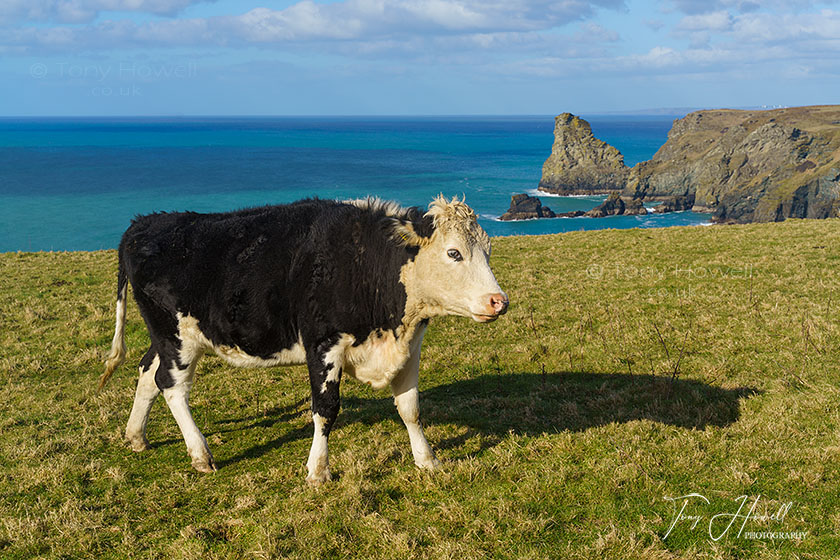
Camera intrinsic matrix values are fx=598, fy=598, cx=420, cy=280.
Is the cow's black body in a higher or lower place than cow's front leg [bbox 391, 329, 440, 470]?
higher

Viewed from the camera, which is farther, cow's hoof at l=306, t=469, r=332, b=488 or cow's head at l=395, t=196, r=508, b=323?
cow's hoof at l=306, t=469, r=332, b=488

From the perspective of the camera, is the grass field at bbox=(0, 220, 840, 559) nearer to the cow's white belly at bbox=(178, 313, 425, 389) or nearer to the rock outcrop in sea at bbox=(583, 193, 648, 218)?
the cow's white belly at bbox=(178, 313, 425, 389)

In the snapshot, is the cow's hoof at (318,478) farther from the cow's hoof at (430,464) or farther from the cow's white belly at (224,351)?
the cow's white belly at (224,351)

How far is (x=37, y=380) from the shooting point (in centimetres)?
1055

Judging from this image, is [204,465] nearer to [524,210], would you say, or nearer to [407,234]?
[407,234]

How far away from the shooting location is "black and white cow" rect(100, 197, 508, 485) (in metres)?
5.97

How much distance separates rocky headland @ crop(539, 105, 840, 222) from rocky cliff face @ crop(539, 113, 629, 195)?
0.86 feet

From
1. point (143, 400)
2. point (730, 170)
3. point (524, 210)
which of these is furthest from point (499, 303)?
point (730, 170)

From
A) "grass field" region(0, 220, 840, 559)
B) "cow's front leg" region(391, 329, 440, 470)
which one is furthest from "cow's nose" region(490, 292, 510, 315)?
"grass field" region(0, 220, 840, 559)

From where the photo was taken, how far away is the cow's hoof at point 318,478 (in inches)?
253

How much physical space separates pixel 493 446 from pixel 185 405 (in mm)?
3710

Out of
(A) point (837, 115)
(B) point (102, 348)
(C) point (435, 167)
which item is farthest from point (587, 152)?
(B) point (102, 348)

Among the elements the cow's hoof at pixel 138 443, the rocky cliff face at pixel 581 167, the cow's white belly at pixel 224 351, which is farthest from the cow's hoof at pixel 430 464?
the rocky cliff face at pixel 581 167

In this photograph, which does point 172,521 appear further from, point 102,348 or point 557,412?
point 102,348
